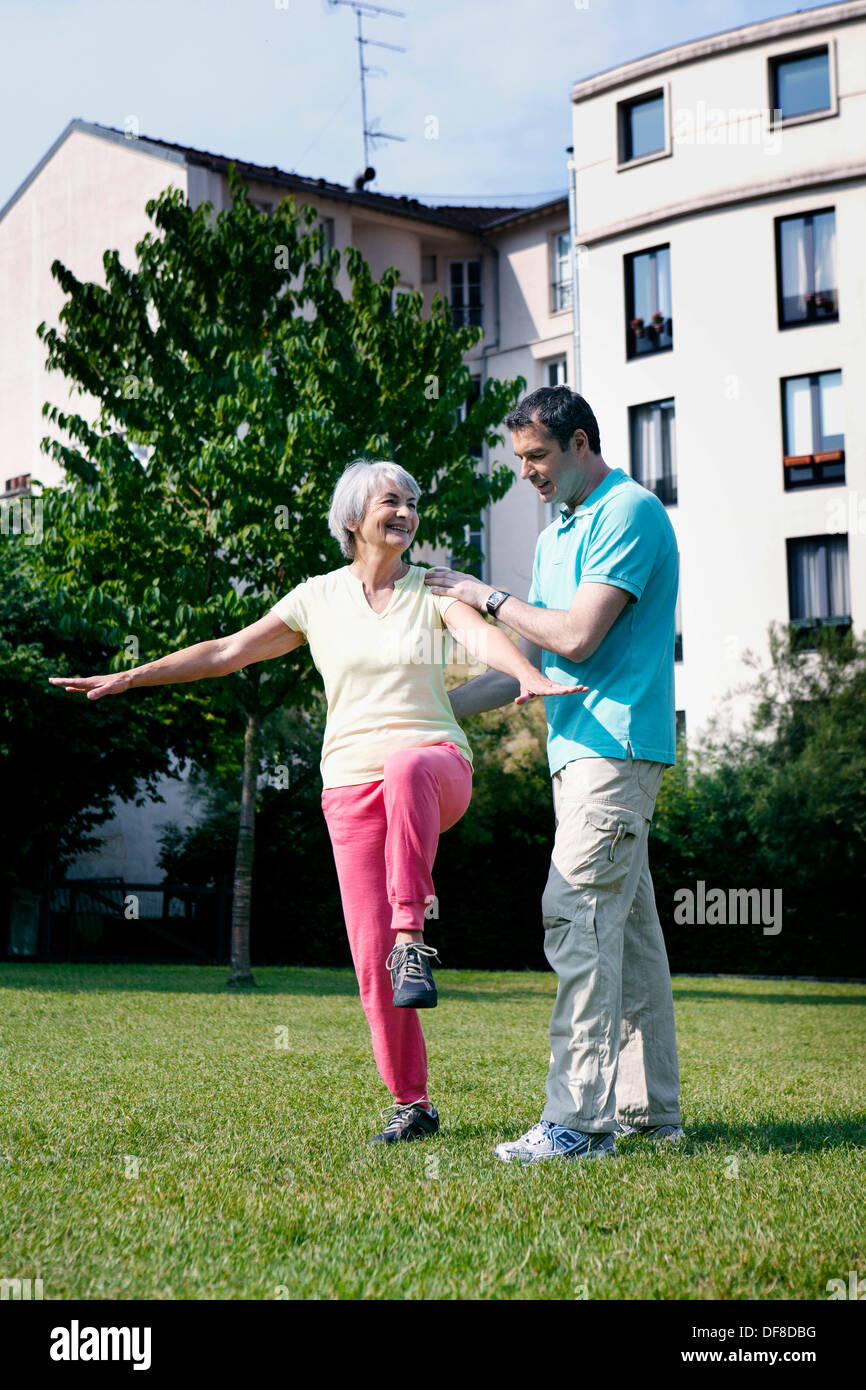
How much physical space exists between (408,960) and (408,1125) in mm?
709

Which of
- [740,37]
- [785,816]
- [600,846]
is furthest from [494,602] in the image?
[740,37]

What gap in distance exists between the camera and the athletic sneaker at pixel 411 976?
4.32 metres

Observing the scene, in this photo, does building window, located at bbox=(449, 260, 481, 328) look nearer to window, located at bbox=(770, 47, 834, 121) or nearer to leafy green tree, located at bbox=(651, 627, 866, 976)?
window, located at bbox=(770, 47, 834, 121)

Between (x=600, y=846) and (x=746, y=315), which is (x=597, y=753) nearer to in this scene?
(x=600, y=846)

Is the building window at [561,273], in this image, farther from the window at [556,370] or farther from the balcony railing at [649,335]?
the balcony railing at [649,335]

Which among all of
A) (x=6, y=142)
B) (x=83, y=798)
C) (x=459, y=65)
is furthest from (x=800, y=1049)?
(x=6, y=142)

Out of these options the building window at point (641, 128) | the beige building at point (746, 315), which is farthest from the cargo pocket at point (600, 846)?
the building window at point (641, 128)

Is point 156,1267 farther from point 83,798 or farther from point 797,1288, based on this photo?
point 83,798

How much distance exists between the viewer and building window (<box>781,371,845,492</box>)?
30391mm

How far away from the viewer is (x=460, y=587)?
15.7 feet

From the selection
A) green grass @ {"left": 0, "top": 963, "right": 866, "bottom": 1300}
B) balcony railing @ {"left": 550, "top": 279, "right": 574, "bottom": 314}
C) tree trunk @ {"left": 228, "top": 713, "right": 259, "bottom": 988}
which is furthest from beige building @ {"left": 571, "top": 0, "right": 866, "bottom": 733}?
green grass @ {"left": 0, "top": 963, "right": 866, "bottom": 1300}

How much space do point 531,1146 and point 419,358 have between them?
15657 millimetres

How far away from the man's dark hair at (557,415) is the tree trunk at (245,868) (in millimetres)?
14194

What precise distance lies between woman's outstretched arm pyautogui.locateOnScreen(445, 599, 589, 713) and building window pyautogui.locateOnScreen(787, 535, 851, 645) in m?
26.4
